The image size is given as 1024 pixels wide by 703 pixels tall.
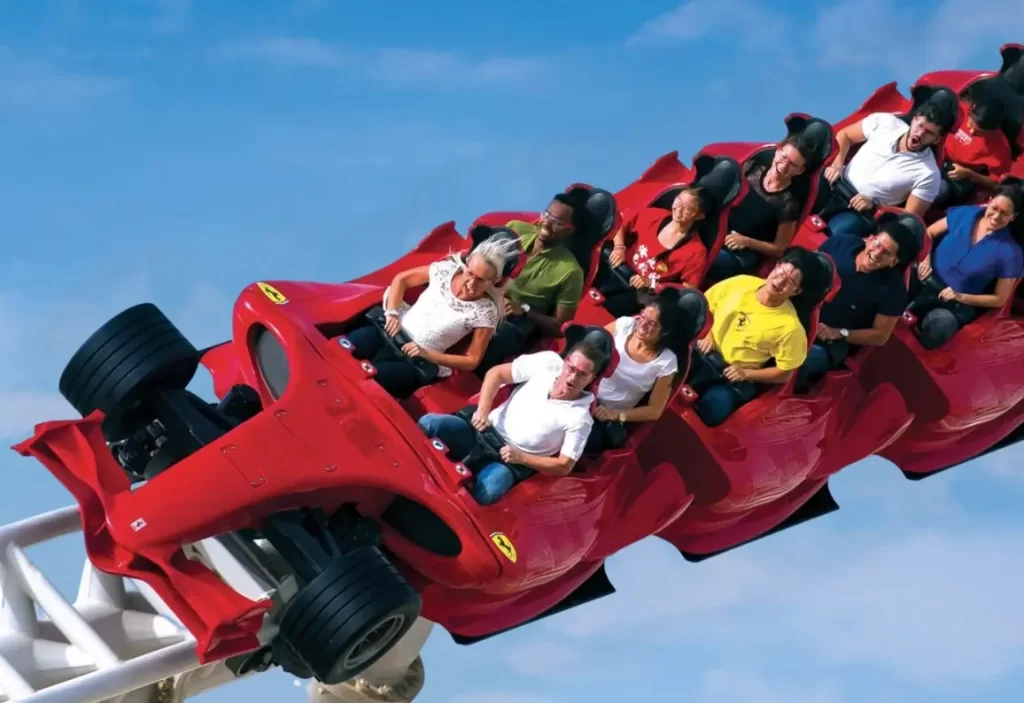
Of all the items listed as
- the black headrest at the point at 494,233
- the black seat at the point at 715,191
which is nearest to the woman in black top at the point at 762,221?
the black seat at the point at 715,191

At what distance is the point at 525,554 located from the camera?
27.8ft

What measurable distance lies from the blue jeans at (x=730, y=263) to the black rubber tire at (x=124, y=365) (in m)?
2.51

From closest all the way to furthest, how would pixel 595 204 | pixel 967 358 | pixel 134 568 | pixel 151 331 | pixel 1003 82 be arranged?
1. pixel 134 568
2. pixel 151 331
3. pixel 595 204
4. pixel 967 358
5. pixel 1003 82

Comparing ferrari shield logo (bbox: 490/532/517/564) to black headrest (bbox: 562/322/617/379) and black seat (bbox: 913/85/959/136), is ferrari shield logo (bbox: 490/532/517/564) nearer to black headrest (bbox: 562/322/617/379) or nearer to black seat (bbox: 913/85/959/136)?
black headrest (bbox: 562/322/617/379)

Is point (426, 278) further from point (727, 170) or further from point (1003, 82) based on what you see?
point (1003, 82)

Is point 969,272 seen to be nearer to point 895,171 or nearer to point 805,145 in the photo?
point 895,171

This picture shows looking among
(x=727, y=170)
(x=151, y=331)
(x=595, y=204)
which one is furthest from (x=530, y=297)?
(x=151, y=331)

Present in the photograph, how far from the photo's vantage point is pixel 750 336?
906 centimetres

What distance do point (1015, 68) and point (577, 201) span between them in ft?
10.3

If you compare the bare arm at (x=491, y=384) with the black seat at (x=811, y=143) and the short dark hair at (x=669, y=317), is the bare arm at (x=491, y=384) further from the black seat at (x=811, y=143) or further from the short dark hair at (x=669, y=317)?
the black seat at (x=811, y=143)

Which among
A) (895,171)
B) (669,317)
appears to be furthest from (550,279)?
(895,171)

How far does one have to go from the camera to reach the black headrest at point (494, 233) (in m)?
8.59

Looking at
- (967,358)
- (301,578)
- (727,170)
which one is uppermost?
(727,170)

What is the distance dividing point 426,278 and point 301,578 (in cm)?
149
